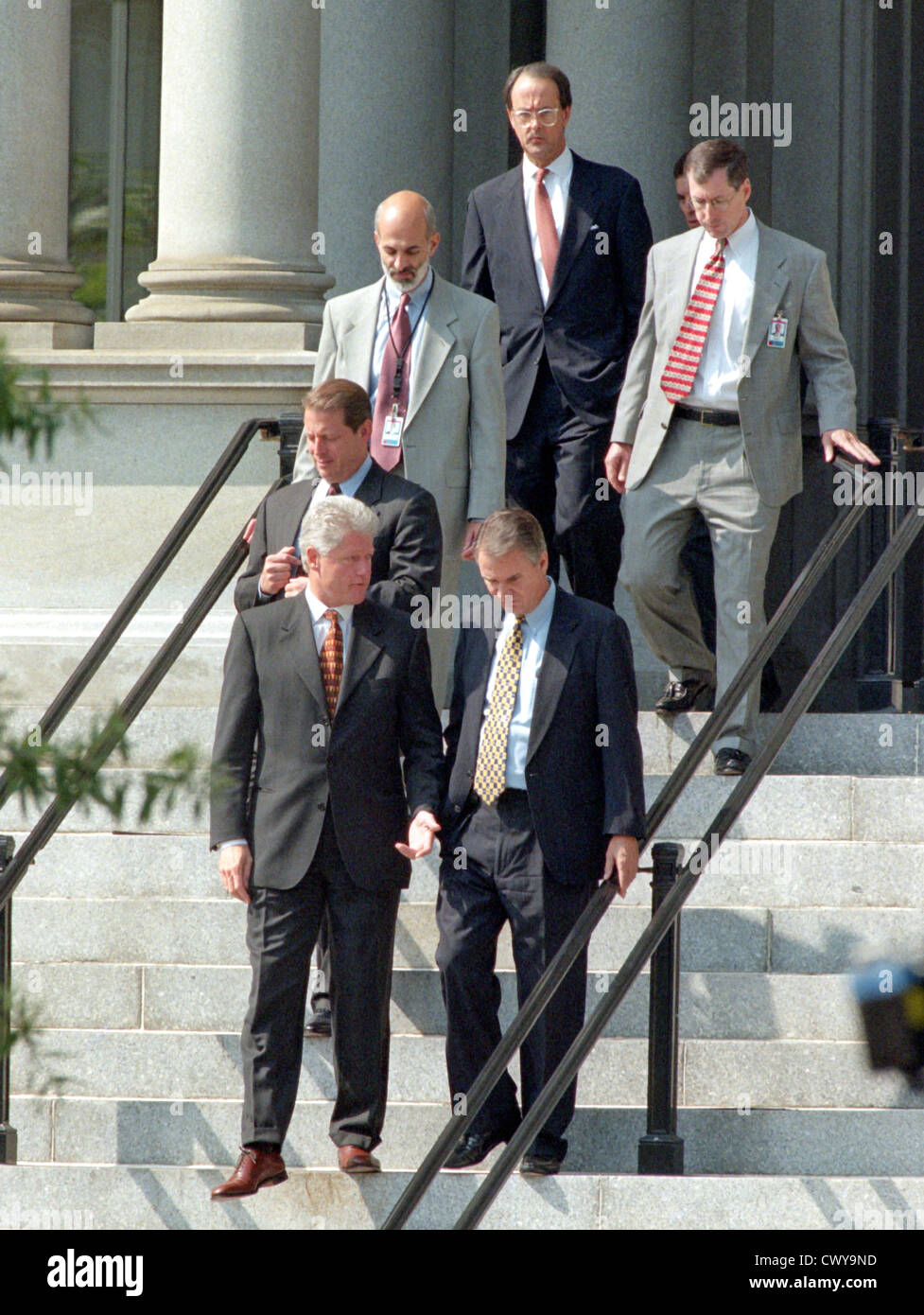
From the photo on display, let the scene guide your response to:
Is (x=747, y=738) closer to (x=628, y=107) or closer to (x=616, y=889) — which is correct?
(x=616, y=889)

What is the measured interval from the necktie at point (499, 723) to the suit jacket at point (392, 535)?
450mm

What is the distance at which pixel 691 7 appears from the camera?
12.0 meters

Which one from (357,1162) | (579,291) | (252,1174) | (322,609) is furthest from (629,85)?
(252,1174)

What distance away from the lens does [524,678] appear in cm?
686

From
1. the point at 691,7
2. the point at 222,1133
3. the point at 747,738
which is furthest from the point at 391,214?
→ the point at 691,7

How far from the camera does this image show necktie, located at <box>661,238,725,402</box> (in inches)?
326

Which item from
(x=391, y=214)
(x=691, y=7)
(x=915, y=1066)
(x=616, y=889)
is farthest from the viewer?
(x=691, y=7)

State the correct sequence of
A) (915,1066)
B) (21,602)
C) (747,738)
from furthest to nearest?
(21,602) → (747,738) → (915,1066)

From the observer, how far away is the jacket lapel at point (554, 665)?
673 centimetres

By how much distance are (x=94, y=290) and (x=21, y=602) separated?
2.99 m

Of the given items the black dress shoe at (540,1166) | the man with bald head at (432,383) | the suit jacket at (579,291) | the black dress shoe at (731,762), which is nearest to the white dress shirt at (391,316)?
the man with bald head at (432,383)

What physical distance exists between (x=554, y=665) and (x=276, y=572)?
0.95 meters

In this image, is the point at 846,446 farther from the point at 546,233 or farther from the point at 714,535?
the point at 546,233
